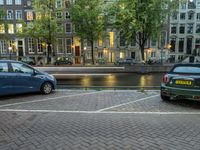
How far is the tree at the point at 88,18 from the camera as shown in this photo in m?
38.2

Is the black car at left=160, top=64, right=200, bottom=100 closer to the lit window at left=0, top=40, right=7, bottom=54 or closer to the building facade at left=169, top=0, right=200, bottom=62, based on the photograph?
the building facade at left=169, top=0, right=200, bottom=62

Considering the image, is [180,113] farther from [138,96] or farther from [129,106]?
[138,96]

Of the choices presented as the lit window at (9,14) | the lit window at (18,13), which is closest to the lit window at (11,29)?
the lit window at (9,14)

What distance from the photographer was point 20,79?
9273 millimetres

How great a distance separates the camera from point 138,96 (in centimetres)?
957

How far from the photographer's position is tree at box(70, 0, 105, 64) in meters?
38.2

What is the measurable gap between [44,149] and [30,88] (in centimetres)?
592

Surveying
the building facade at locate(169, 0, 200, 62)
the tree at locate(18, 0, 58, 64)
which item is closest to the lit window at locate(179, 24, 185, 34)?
the building facade at locate(169, 0, 200, 62)

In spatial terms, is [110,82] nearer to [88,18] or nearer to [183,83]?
[183,83]

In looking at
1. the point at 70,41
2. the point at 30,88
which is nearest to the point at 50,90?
the point at 30,88

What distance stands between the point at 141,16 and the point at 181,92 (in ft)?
69.0

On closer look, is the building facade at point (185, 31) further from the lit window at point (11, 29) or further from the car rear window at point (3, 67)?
the car rear window at point (3, 67)

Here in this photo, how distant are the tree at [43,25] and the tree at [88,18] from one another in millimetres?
4396

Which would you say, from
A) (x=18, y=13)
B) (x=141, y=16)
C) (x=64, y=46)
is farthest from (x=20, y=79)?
(x=18, y=13)
